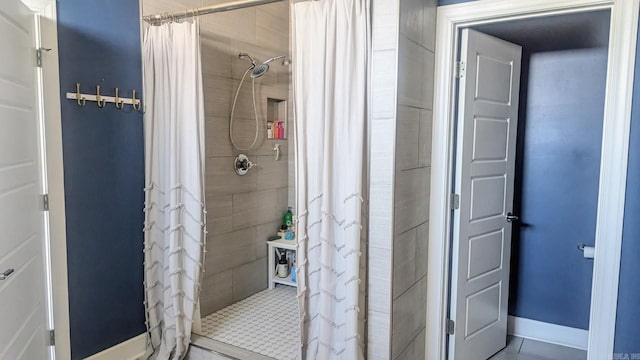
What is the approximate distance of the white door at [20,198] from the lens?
1849 mm

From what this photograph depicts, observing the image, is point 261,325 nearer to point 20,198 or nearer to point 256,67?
point 20,198

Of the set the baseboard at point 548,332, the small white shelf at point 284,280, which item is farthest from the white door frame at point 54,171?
the baseboard at point 548,332

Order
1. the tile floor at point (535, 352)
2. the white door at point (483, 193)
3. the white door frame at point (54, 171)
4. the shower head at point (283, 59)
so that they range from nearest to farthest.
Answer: the white door frame at point (54, 171)
the white door at point (483, 193)
the tile floor at point (535, 352)
the shower head at point (283, 59)

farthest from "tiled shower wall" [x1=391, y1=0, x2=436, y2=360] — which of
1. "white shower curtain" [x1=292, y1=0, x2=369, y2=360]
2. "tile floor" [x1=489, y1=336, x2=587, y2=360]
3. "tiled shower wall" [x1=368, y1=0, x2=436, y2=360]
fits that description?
"tile floor" [x1=489, y1=336, x2=587, y2=360]

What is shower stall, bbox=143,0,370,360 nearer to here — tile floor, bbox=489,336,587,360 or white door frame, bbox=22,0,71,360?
white door frame, bbox=22,0,71,360

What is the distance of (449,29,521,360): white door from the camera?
2.53 meters

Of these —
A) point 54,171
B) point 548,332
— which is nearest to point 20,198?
point 54,171

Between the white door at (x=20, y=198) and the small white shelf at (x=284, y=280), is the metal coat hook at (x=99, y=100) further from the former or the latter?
the small white shelf at (x=284, y=280)

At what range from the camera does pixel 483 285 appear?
2807 mm

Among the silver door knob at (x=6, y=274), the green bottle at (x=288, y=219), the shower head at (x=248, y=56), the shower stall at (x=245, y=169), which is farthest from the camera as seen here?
the green bottle at (x=288, y=219)

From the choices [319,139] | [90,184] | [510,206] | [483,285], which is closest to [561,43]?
[510,206]

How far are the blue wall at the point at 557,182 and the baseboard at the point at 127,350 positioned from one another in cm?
279

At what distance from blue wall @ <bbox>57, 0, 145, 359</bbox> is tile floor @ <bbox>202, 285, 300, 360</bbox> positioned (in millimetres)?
575

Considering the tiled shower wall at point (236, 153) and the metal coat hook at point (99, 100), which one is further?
the tiled shower wall at point (236, 153)
